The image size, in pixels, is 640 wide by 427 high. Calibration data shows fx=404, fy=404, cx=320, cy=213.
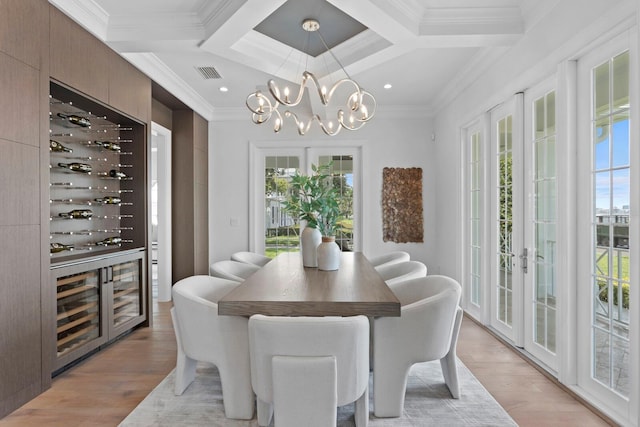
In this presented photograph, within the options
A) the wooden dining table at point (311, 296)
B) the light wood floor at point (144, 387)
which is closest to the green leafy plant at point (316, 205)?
the wooden dining table at point (311, 296)

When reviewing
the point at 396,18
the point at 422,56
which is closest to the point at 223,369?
the point at 396,18

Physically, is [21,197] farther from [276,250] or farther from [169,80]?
[276,250]

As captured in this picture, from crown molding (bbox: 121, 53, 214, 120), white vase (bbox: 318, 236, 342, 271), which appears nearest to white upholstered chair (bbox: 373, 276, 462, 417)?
white vase (bbox: 318, 236, 342, 271)

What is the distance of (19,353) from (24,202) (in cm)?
90

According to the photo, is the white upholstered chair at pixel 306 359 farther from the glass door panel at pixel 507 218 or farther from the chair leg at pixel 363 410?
the glass door panel at pixel 507 218

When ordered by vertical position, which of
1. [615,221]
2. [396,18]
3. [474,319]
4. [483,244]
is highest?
[396,18]

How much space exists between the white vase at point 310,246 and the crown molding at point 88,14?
220cm

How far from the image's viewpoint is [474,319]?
14.3 feet

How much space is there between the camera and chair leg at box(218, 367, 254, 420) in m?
2.18

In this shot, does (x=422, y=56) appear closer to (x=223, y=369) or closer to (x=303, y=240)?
(x=303, y=240)

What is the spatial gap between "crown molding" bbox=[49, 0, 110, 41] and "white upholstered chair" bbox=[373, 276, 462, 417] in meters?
2.90

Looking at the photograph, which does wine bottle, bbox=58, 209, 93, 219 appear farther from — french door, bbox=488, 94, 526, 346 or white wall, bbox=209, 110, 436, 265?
french door, bbox=488, 94, 526, 346

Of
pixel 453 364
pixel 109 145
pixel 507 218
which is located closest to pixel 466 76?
pixel 507 218

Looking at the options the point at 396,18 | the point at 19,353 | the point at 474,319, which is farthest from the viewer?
the point at 474,319
